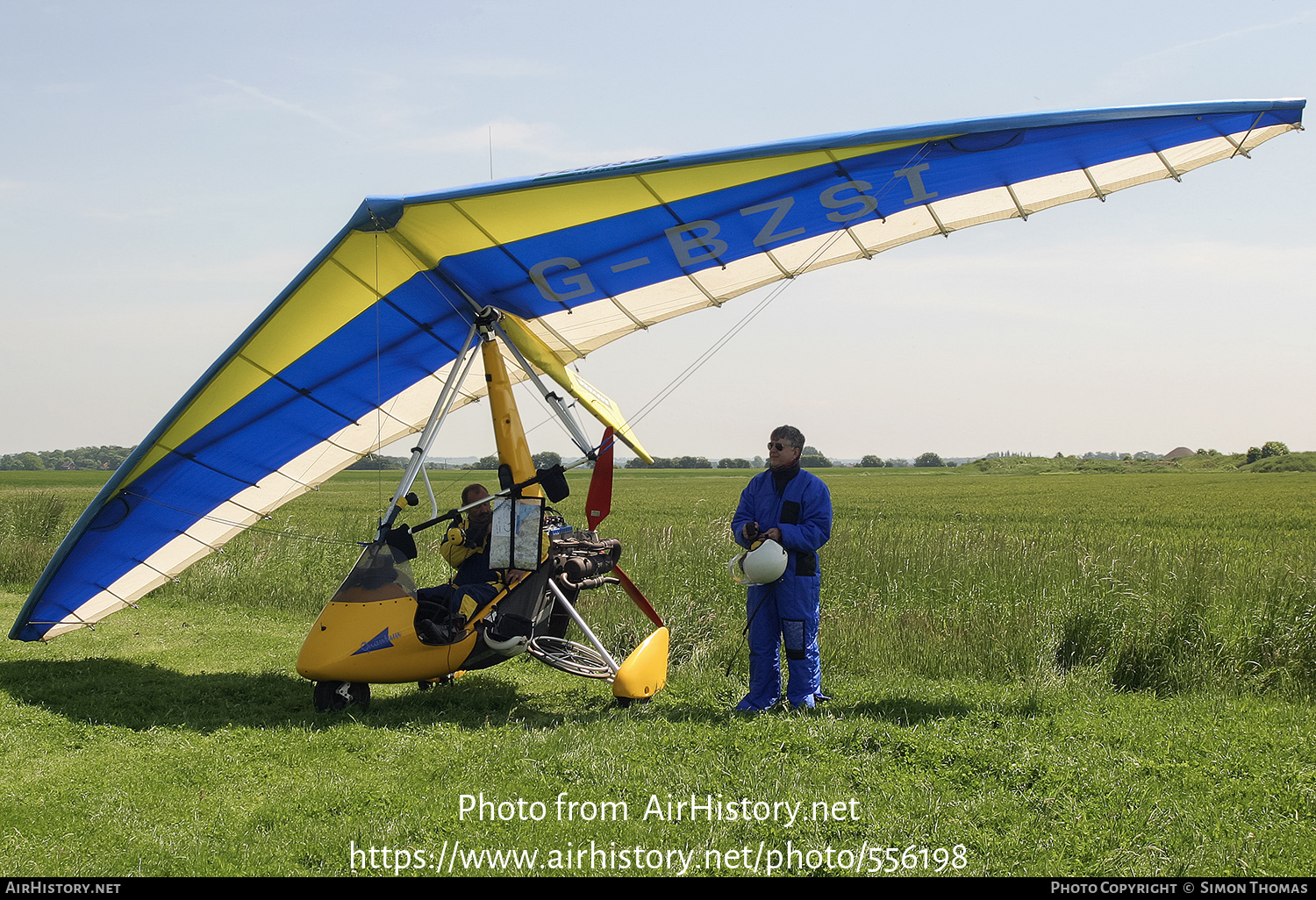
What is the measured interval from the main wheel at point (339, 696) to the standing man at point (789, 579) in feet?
8.45

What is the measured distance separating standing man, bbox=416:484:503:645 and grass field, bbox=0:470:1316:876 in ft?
2.02

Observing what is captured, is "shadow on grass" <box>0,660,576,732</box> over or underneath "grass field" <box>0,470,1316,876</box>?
underneath

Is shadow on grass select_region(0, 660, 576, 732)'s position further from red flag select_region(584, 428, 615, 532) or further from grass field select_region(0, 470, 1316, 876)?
red flag select_region(584, 428, 615, 532)

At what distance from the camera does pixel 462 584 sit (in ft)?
20.5

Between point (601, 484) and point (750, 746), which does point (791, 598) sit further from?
point (601, 484)

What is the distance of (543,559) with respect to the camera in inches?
236

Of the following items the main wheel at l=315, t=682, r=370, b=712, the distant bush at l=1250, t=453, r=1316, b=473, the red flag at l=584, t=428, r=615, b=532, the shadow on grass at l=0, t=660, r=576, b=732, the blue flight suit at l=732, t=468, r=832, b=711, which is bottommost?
the shadow on grass at l=0, t=660, r=576, b=732

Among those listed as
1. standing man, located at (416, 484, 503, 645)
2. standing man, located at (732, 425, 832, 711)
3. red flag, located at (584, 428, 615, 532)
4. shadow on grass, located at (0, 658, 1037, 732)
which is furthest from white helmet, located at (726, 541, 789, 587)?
standing man, located at (416, 484, 503, 645)

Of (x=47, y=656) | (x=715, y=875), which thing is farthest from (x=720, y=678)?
(x=47, y=656)

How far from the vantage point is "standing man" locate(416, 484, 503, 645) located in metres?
5.67

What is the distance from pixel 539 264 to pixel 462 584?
92.9 inches

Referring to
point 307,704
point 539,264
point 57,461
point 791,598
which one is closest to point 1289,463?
point 791,598

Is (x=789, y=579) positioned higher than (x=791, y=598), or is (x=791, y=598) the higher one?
(x=789, y=579)

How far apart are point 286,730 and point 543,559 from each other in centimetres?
192
